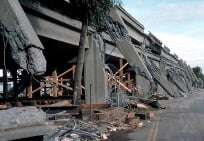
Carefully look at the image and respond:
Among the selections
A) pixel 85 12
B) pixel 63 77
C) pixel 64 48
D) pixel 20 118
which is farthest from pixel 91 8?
pixel 20 118

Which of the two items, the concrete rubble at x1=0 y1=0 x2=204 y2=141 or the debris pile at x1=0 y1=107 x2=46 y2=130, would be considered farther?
the concrete rubble at x1=0 y1=0 x2=204 y2=141

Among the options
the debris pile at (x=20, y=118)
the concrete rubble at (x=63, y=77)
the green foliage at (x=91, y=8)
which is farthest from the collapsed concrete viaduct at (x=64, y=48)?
the debris pile at (x=20, y=118)

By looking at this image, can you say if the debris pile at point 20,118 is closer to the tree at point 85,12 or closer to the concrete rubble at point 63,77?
the concrete rubble at point 63,77

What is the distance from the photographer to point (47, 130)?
380 inches

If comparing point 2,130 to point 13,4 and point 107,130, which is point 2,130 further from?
point 107,130

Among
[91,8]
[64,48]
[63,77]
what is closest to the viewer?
[91,8]

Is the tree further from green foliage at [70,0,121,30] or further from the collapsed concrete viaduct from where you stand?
the collapsed concrete viaduct

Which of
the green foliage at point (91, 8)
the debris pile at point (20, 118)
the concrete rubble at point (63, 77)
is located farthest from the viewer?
the green foliage at point (91, 8)

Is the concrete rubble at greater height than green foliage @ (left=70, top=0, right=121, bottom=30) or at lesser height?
lesser

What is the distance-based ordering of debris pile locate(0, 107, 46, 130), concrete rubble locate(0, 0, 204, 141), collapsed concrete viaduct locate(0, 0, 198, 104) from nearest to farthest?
debris pile locate(0, 107, 46, 130) → concrete rubble locate(0, 0, 204, 141) → collapsed concrete viaduct locate(0, 0, 198, 104)

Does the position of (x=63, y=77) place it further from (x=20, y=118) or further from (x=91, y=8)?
(x=20, y=118)

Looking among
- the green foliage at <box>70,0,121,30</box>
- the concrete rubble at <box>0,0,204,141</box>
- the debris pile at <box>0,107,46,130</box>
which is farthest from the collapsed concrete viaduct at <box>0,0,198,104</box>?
the debris pile at <box>0,107,46,130</box>

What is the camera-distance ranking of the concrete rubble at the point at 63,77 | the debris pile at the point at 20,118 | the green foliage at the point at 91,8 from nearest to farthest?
the debris pile at the point at 20,118 < the concrete rubble at the point at 63,77 < the green foliage at the point at 91,8

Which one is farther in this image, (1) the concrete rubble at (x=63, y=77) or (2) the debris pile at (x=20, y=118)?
(1) the concrete rubble at (x=63, y=77)
